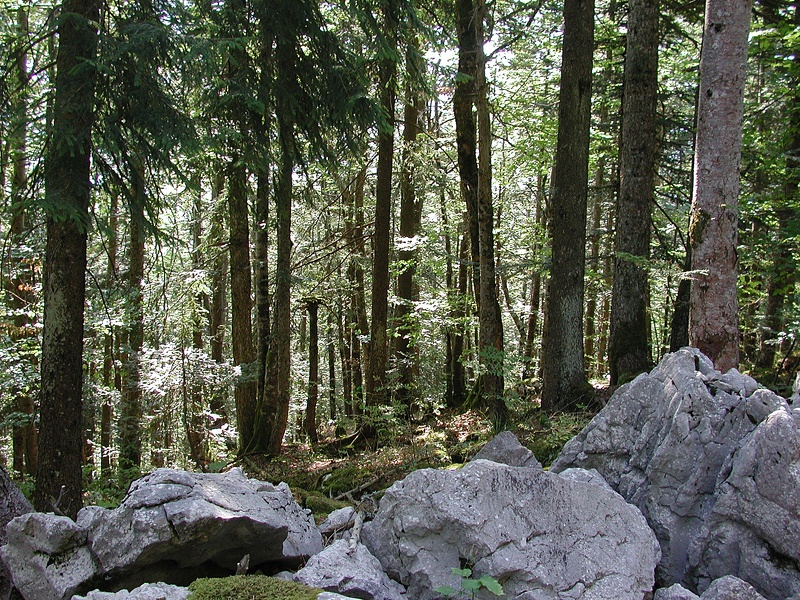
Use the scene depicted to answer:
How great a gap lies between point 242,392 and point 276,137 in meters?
4.98

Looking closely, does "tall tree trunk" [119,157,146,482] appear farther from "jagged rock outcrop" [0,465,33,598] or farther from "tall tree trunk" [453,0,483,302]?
"tall tree trunk" [453,0,483,302]

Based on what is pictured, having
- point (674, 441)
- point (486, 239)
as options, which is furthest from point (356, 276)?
point (674, 441)

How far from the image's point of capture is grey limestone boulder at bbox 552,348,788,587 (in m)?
4.02

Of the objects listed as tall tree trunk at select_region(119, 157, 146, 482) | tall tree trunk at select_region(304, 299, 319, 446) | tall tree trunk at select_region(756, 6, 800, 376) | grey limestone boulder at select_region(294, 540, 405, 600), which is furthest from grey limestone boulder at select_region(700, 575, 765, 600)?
tall tree trunk at select_region(304, 299, 319, 446)

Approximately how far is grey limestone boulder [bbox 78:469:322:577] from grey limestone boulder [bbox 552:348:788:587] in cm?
250

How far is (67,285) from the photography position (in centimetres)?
632

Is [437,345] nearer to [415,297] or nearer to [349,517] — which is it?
[415,297]

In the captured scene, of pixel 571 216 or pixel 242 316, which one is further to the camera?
pixel 242 316

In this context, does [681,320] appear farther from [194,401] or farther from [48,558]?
[194,401]

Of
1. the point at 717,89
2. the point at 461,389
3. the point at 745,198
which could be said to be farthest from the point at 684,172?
the point at 461,389

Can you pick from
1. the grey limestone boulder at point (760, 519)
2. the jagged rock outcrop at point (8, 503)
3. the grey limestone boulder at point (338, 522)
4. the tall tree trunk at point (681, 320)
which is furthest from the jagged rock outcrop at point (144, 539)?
the tall tree trunk at point (681, 320)

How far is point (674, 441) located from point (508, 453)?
1521 millimetres

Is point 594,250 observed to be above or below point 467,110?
below

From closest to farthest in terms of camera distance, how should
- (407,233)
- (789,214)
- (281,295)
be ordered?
(281,295), (789,214), (407,233)
